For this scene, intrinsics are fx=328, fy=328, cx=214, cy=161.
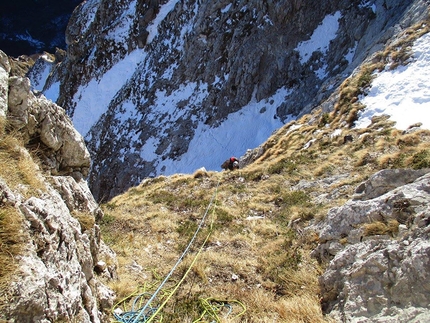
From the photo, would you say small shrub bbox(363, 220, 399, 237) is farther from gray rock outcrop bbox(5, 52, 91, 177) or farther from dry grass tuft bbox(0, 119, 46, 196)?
gray rock outcrop bbox(5, 52, 91, 177)

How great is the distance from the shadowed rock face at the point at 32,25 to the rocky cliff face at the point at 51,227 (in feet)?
351

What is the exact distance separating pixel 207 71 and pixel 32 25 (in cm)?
8732

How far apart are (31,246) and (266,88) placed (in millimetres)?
28057

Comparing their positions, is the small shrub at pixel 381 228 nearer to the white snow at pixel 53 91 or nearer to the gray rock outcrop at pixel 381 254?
the gray rock outcrop at pixel 381 254

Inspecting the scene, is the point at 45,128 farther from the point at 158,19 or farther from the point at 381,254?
the point at 158,19

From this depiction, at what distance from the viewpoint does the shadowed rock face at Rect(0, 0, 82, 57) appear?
94.2 metres

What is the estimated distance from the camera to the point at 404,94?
14.4 metres

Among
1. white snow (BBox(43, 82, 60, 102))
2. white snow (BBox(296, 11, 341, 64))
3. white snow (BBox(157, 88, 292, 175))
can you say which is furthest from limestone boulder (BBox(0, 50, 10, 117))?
white snow (BBox(43, 82, 60, 102))

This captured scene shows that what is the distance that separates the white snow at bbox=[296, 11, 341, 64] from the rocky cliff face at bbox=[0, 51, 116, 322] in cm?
2662

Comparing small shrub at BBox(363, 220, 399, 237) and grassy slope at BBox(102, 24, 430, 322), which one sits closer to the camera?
small shrub at BBox(363, 220, 399, 237)

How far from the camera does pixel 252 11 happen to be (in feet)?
108

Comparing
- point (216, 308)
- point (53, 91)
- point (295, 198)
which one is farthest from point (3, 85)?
point (53, 91)

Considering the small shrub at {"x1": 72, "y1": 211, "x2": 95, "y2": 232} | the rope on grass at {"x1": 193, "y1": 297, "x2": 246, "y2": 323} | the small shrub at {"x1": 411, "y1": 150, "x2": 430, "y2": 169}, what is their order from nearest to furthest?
1. the rope on grass at {"x1": 193, "y1": 297, "x2": 246, "y2": 323}
2. the small shrub at {"x1": 72, "y1": 211, "x2": 95, "y2": 232}
3. the small shrub at {"x1": 411, "y1": 150, "x2": 430, "y2": 169}

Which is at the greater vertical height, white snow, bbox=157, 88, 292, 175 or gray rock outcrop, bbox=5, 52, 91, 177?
white snow, bbox=157, 88, 292, 175
